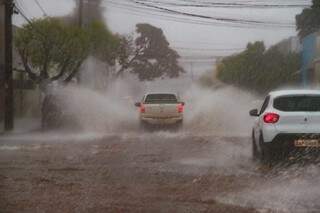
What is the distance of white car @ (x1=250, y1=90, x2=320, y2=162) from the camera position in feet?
45.2

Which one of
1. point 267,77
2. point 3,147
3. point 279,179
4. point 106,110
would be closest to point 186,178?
point 279,179

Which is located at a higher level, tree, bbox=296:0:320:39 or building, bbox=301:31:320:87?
tree, bbox=296:0:320:39

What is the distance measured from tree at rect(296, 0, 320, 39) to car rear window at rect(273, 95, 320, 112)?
5268 cm

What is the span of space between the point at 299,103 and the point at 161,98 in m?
15.5

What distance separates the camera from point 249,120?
33.7 meters

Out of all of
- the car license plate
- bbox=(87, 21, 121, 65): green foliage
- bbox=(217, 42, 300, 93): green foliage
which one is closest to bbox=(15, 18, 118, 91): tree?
bbox=(87, 21, 121, 65): green foliage

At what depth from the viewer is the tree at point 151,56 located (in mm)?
73675

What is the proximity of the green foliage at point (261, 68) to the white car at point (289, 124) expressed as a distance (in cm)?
4605

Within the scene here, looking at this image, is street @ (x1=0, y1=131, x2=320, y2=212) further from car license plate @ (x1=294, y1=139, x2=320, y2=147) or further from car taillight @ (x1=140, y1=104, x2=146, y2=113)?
car taillight @ (x1=140, y1=104, x2=146, y2=113)

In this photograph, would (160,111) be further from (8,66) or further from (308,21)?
(308,21)

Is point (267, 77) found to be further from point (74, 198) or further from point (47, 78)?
point (74, 198)

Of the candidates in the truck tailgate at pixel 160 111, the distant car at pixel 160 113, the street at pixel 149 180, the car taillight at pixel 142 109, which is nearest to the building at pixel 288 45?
the distant car at pixel 160 113

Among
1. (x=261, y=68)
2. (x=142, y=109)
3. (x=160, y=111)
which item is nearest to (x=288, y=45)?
(x=261, y=68)

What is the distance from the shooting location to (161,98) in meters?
29.5
